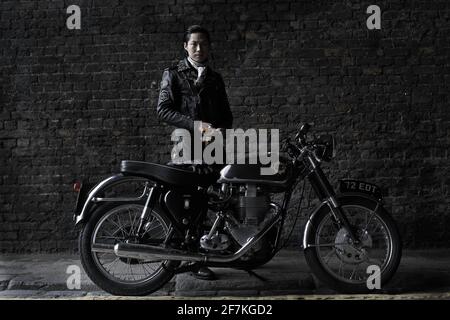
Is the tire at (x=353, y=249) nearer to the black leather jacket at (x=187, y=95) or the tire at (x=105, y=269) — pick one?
the tire at (x=105, y=269)

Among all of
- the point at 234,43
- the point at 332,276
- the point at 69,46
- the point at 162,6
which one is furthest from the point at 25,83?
the point at 332,276

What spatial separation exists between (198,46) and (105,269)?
1877 millimetres

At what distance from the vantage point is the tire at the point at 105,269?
4258 mm

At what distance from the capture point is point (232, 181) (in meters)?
4.30

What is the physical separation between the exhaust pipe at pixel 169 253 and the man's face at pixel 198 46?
1465mm

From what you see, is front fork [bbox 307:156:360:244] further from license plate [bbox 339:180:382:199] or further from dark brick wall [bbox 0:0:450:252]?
dark brick wall [bbox 0:0:450:252]

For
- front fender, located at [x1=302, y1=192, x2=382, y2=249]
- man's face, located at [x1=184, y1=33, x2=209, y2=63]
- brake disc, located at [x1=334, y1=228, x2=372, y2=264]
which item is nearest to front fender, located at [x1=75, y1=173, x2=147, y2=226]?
man's face, located at [x1=184, y1=33, x2=209, y2=63]

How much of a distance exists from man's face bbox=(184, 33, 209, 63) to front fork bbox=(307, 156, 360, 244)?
1.18m

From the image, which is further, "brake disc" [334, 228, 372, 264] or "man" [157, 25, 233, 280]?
"man" [157, 25, 233, 280]

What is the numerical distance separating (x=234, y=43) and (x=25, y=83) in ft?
7.64

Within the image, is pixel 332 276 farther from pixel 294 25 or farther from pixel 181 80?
pixel 294 25

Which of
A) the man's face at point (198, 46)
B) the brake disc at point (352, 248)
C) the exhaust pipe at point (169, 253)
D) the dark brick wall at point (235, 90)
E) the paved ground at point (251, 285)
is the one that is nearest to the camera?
the exhaust pipe at point (169, 253)

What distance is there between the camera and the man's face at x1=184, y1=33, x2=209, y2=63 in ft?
14.9

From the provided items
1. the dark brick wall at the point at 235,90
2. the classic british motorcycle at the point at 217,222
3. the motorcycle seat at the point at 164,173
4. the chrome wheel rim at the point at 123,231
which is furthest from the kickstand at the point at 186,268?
the dark brick wall at the point at 235,90
